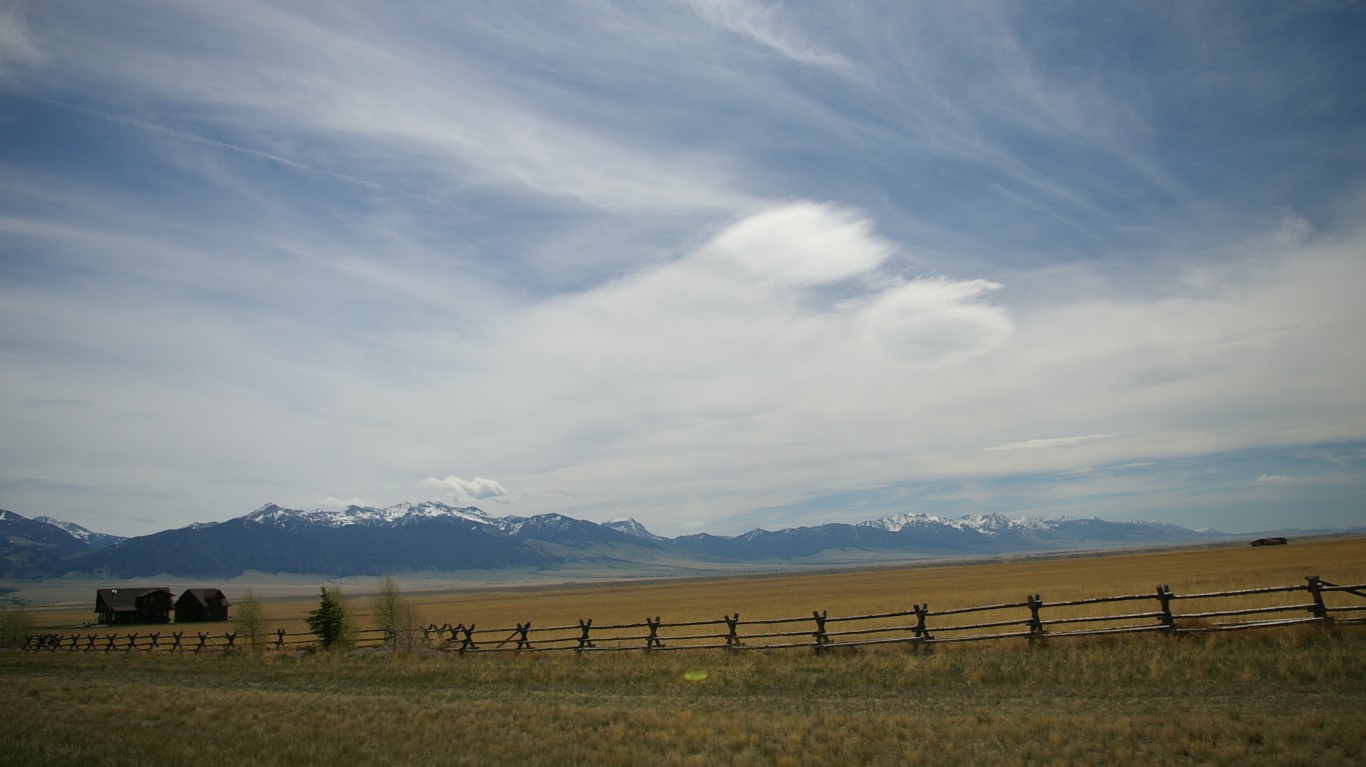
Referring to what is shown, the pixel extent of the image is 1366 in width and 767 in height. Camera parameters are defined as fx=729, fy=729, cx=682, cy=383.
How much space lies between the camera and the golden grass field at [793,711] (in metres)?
11.4

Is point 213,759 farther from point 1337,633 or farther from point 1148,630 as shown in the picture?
point 1337,633

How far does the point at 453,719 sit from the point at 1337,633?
21113 millimetres

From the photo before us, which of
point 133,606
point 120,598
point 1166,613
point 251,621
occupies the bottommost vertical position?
point 133,606

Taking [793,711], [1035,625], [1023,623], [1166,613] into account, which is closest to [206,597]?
[793,711]

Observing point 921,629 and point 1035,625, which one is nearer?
point 1035,625

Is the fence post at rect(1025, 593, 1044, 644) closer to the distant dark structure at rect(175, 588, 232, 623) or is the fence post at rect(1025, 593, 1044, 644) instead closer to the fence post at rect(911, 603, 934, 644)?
the fence post at rect(911, 603, 934, 644)

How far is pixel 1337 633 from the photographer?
17.6m

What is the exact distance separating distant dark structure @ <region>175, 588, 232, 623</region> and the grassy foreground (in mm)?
90092

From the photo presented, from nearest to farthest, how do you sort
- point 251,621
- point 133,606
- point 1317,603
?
point 1317,603 < point 251,621 < point 133,606

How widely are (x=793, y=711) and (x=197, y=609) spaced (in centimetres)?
11160

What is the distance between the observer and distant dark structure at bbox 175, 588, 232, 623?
99625 mm

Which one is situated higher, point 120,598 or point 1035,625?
point 1035,625

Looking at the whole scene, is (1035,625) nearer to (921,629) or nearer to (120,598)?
(921,629)

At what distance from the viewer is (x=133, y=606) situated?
9950 cm
